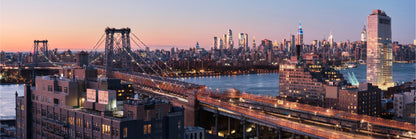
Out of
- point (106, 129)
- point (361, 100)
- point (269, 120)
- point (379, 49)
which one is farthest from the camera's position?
point (379, 49)

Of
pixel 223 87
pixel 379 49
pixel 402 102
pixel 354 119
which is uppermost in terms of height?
pixel 379 49

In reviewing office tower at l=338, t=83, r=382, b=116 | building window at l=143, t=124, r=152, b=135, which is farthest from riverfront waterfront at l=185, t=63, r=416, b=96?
building window at l=143, t=124, r=152, b=135

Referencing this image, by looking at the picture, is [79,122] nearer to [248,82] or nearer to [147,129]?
[147,129]

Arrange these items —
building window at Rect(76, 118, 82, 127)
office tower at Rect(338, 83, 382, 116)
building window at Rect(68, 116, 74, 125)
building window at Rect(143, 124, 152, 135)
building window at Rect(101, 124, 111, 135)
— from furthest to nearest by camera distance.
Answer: office tower at Rect(338, 83, 382, 116) → building window at Rect(68, 116, 74, 125) → building window at Rect(76, 118, 82, 127) → building window at Rect(143, 124, 152, 135) → building window at Rect(101, 124, 111, 135)

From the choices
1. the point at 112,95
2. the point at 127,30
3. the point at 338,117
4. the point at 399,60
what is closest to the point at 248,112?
the point at 338,117

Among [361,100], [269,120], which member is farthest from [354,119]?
[361,100]

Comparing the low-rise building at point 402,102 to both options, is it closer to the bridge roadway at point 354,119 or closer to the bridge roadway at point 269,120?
the bridge roadway at point 354,119

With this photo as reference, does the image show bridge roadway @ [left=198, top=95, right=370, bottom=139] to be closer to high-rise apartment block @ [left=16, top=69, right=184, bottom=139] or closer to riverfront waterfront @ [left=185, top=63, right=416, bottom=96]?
high-rise apartment block @ [left=16, top=69, right=184, bottom=139]

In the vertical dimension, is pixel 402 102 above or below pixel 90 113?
below

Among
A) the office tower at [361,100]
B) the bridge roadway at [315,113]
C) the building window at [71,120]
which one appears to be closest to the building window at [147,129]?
the building window at [71,120]
